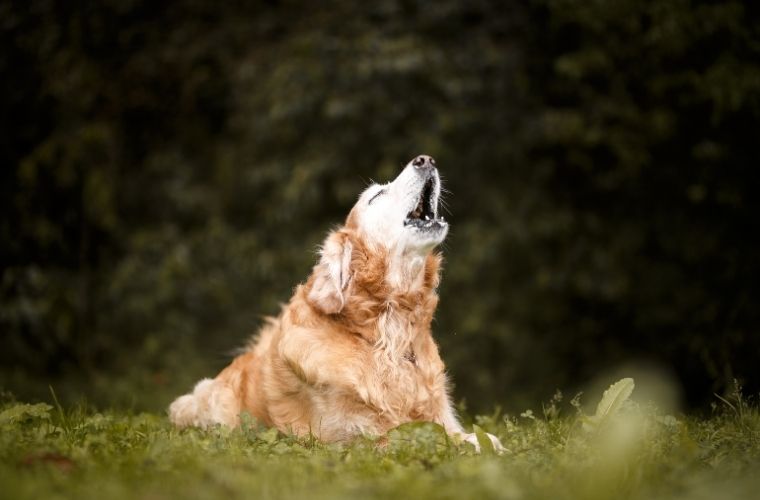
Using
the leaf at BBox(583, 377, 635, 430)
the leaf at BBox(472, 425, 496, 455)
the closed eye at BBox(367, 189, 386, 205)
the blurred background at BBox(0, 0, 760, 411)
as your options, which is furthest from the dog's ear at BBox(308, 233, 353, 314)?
the blurred background at BBox(0, 0, 760, 411)

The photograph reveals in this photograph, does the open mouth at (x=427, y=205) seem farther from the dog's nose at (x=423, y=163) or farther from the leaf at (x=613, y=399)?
the leaf at (x=613, y=399)

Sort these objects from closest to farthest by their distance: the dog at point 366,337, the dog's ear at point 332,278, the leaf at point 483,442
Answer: the leaf at point 483,442 < the dog at point 366,337 < the dog's ear at point 332,278

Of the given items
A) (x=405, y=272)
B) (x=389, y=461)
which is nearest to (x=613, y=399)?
(x=389, y=461)

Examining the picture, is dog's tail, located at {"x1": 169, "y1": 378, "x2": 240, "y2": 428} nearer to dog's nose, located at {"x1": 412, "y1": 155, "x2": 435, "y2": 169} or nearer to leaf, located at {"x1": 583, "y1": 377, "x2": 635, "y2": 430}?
dog's nose, located at {"x1": 412, "y1": 155, "x2": 435, "y2": 169}

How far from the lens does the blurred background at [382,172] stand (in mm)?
6746

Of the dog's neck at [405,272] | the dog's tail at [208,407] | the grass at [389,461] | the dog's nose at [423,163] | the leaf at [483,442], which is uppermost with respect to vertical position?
the dog's nose at [423,163]

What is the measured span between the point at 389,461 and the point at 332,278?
1357mm

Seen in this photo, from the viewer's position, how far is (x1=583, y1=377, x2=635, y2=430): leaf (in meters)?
3.40

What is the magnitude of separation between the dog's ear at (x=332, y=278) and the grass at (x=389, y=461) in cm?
69

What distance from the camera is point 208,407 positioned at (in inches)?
182

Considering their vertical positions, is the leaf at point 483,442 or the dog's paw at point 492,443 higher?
the leaf at point 483,442

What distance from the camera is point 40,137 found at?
24.2 feet

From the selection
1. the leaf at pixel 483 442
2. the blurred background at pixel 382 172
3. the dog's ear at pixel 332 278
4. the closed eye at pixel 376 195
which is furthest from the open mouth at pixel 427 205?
the blurred background at pixel 382 172

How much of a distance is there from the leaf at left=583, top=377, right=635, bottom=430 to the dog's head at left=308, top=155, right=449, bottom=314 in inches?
46.1
